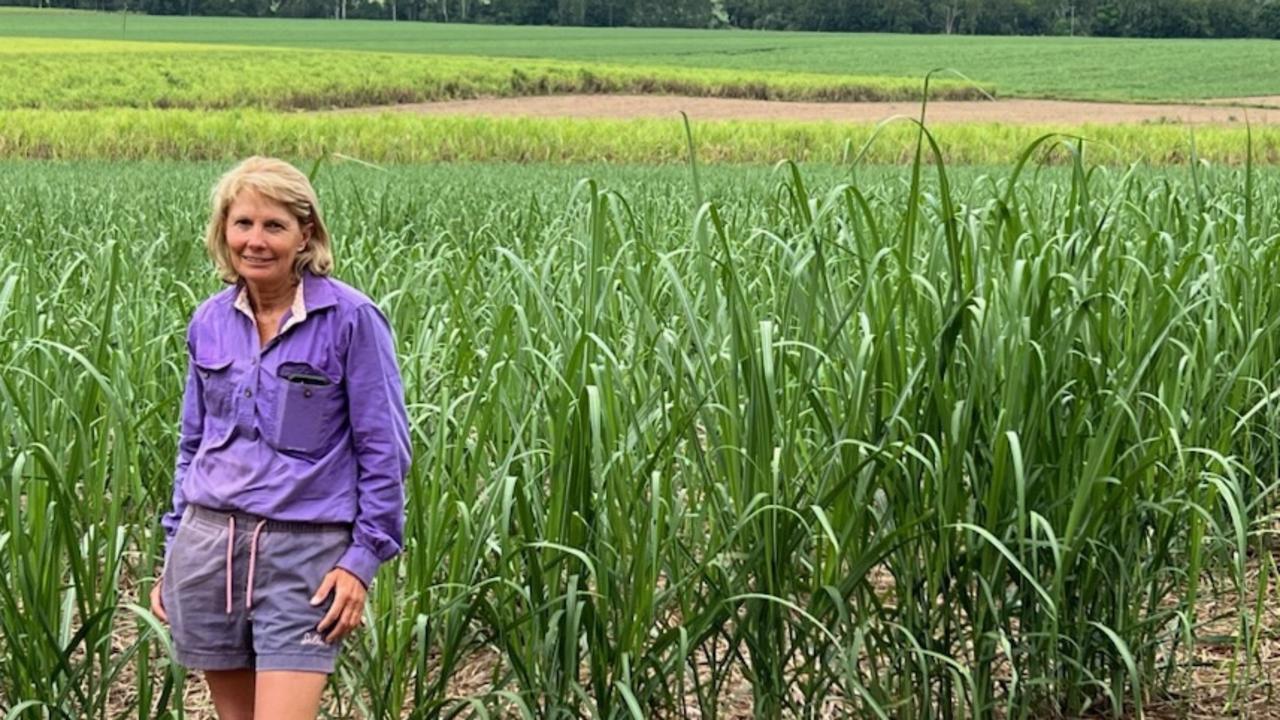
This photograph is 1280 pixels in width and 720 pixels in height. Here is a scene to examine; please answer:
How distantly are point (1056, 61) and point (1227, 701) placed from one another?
5895 cm

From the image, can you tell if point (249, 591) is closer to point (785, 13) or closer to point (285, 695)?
point (285, 695)

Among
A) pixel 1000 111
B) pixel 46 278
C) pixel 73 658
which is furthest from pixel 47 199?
pixel 1000 111

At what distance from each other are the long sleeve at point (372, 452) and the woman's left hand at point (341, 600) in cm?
2

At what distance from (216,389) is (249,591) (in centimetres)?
31

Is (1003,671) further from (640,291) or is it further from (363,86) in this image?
(363,86)

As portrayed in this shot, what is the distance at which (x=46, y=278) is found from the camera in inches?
188

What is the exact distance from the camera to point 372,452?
212 centimetres

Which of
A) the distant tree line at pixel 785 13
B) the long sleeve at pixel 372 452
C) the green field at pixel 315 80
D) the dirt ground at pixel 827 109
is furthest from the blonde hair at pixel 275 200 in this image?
the distant tree line at pixel 785 13

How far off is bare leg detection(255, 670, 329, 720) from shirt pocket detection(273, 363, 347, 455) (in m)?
0.32

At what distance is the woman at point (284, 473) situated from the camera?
2.08m

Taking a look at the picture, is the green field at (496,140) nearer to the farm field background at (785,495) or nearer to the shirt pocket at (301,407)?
the farm field background at (785,495)

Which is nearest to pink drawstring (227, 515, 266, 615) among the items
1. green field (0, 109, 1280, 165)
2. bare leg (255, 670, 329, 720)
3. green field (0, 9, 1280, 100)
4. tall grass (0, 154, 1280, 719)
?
bare leg (255, 670, 329, 720)

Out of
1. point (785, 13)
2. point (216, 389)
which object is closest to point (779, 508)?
point (216, 389)

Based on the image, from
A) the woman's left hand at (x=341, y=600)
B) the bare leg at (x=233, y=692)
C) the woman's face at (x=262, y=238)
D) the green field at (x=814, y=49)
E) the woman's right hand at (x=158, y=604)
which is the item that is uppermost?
the green field at (x=814, y=49)
